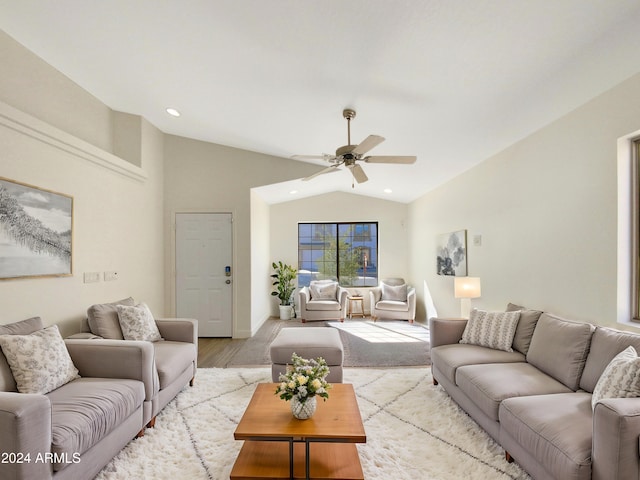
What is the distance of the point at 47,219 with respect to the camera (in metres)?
2.94

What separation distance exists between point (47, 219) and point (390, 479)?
3.38m

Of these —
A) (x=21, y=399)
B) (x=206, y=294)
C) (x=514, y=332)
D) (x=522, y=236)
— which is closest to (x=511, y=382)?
(x=514, y=332)

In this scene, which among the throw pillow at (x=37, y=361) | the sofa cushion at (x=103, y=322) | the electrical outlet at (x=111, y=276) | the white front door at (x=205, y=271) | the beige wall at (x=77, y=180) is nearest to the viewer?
the throw pillow at (x=37, y=361)

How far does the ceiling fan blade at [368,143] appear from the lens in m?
2.60

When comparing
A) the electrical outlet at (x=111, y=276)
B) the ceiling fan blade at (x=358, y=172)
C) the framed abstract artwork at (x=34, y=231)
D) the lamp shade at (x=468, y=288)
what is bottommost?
the lamp shade at (x=468, y=288)

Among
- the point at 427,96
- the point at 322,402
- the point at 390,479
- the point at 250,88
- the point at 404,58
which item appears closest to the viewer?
the point at 390,479

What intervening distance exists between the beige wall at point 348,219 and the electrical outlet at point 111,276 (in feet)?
12.2

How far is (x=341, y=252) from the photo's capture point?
7562mm

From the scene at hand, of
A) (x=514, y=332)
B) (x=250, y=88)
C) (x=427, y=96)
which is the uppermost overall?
(x=250, y=88)

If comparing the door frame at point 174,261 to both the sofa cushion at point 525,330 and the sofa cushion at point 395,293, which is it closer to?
the sofa cushion at point 395,293

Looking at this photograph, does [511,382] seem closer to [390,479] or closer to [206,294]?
[390,479]

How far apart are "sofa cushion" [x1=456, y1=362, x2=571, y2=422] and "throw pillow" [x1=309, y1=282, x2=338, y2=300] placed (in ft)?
14.0

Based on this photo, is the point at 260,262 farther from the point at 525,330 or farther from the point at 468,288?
the point at 525,330

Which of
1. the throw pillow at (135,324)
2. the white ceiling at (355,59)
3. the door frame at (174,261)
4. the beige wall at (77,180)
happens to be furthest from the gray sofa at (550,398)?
the beige wall at (77,180)
